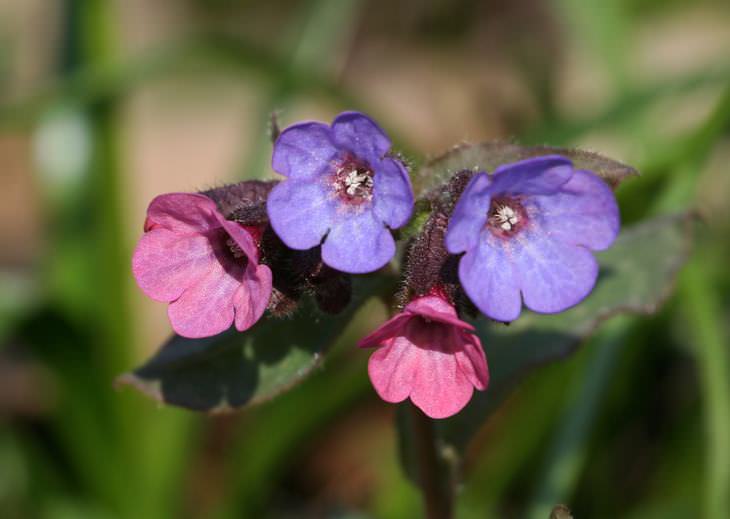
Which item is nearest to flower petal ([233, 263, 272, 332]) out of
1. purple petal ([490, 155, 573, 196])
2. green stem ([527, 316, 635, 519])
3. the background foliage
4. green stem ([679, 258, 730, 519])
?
purple petal ([490, 155, 573, 196])

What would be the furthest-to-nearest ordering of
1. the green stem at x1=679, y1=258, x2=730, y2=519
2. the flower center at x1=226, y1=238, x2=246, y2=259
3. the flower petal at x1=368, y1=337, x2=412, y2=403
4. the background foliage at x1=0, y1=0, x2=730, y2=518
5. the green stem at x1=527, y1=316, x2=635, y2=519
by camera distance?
1. the background foliage at x1=0, y1=0, x2=730, y2=518
2. the green stem at x1=527, y1=316, x2=635, y2=519
3. the green stem at x1=679, y1=258, x2=730, y2=519
4. the flower center at x1=226, y1=238, x2=246, y2=259
5. the flower petal at x1=368, y1=337, x2=412, y2=403

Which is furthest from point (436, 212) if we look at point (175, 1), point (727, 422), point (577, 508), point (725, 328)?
point (175, 1)

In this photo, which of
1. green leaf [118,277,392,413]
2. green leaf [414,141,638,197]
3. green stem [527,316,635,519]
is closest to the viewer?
green leaf [414,141,638,197]

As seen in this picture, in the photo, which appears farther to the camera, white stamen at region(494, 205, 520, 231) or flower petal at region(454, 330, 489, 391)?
white stamen at region(494, 205, 520, 231)

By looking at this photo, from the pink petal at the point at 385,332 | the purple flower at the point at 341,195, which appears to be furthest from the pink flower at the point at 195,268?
the pink petal at the point at 385,332

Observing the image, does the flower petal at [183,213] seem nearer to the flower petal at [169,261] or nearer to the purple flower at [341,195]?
the flower petal at [169,261]

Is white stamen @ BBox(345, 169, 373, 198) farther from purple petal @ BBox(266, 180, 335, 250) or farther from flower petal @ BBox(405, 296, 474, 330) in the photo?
flower petal @ BBox(405, 296, 474, 330)

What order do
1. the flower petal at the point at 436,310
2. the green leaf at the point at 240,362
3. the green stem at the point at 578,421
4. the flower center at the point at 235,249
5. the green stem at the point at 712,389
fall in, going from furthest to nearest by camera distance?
1. the green stem at the point at 578,421
2. the green stem at the point at 712,389
3. the green leaf at the point at 240,362
4. the flower center at the point at 235,249
5. the flower petal at the point at 436,310
